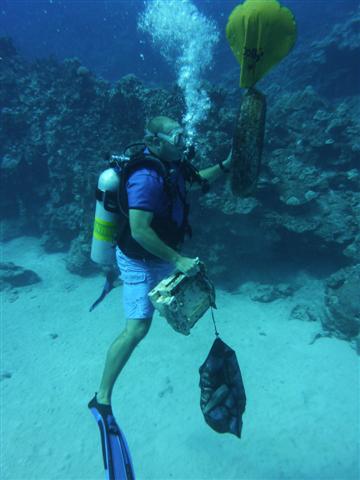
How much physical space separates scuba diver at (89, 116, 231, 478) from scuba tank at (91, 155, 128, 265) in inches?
0.7

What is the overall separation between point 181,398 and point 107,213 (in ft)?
11.8

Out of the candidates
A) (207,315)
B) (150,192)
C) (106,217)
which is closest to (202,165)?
(207,315)

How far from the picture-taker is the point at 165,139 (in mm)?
3088

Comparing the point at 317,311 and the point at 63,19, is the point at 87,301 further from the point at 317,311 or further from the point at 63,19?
the point at 63,19

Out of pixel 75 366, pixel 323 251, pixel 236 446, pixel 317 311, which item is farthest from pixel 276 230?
pixel 75 366

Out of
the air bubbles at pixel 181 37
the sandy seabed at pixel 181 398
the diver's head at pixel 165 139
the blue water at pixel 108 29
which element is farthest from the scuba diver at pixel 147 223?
the blue water at pixel 108 29

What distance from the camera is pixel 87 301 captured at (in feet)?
27.7

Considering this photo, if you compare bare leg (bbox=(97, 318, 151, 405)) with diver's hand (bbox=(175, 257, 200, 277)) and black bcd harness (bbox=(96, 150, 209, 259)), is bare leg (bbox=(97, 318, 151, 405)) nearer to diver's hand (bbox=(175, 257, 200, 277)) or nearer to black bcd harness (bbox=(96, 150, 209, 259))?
black bcd harness (bbox=(96, 150, 209, 259))

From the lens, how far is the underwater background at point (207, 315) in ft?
15.4

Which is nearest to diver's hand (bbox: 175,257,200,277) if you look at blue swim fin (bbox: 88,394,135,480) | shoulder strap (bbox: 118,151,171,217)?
shoulder strap (bbox: 118,151,171,217)

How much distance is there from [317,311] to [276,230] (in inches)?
81.7

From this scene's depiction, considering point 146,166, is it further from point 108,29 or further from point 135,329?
point 108,29

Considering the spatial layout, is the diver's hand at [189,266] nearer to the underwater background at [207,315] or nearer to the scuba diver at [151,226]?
the scuba diver at [151,226]

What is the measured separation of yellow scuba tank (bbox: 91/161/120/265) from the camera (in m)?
3.42
